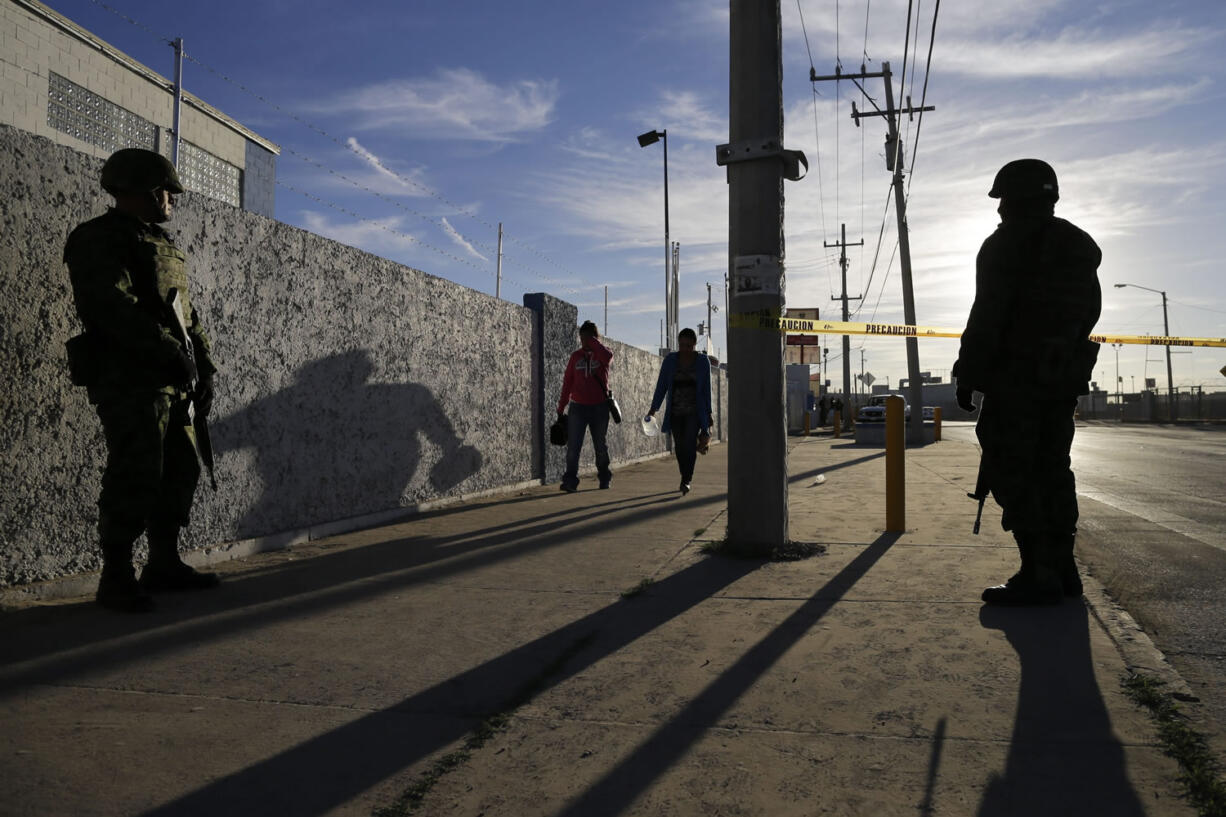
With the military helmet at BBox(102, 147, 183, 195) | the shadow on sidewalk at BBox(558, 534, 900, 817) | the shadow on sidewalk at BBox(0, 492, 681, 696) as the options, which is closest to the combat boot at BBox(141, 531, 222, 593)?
the shadow on sidewalk at BBox(0, 492, 681, 696)

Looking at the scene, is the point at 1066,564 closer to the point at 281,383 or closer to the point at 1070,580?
the point at 1070,580

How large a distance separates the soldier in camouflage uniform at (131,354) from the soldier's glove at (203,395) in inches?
4.8

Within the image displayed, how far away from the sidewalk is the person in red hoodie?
14.1 feet

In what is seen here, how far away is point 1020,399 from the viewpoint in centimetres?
368

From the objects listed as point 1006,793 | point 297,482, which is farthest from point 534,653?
point 297,482

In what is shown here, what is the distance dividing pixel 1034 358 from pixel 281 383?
4.08 meters

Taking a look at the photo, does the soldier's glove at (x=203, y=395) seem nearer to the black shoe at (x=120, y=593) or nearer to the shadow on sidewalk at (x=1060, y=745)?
the black shoe at (x=120, y=593)

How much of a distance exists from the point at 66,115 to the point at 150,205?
911 inches

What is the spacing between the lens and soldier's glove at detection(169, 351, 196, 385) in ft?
11.8

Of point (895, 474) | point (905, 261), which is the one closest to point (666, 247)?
point (905, 261)

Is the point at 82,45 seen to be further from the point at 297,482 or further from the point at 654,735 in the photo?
the point at 654,735

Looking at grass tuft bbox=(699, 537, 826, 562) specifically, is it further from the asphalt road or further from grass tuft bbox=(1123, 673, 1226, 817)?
grass tuft bbox=(1123, 673, 1226, 817)

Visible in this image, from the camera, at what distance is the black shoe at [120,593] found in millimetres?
3562

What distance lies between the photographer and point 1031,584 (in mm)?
3689
